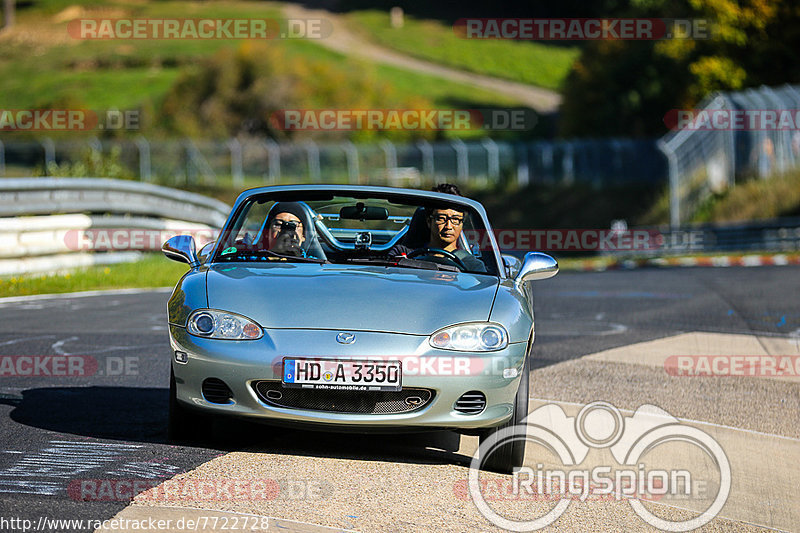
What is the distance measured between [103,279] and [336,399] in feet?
36.8

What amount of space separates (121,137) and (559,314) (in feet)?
177

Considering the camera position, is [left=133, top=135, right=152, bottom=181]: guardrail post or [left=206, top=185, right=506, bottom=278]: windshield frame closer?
[left=206, top=185, right=506, bottom=278]: windshield frame

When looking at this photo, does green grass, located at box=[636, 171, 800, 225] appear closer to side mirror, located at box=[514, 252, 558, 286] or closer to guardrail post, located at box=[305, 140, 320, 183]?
guardrail post, located at box=[305, 140, 320, 183]

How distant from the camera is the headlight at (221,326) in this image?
18.3 ft

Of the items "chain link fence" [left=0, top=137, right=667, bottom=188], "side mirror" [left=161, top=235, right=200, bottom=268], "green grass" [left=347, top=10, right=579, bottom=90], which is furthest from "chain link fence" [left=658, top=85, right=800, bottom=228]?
"green grass" [left=347, top=10, right=579, bottom=90]

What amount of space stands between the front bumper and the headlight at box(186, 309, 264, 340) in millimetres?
36

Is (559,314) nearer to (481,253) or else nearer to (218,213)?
(481,253)

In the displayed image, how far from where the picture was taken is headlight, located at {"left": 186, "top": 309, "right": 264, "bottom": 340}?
5.57 m

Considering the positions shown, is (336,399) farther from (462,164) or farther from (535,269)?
(462,164)

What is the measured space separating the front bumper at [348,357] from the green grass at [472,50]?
287ft

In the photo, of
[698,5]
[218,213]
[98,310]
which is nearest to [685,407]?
[98,310]

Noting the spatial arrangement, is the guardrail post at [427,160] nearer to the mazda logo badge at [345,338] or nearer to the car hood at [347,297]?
the car hood at [347,297]

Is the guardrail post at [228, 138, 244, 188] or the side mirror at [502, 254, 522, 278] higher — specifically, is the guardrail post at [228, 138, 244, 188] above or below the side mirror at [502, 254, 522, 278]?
above

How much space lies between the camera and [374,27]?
109 meters
